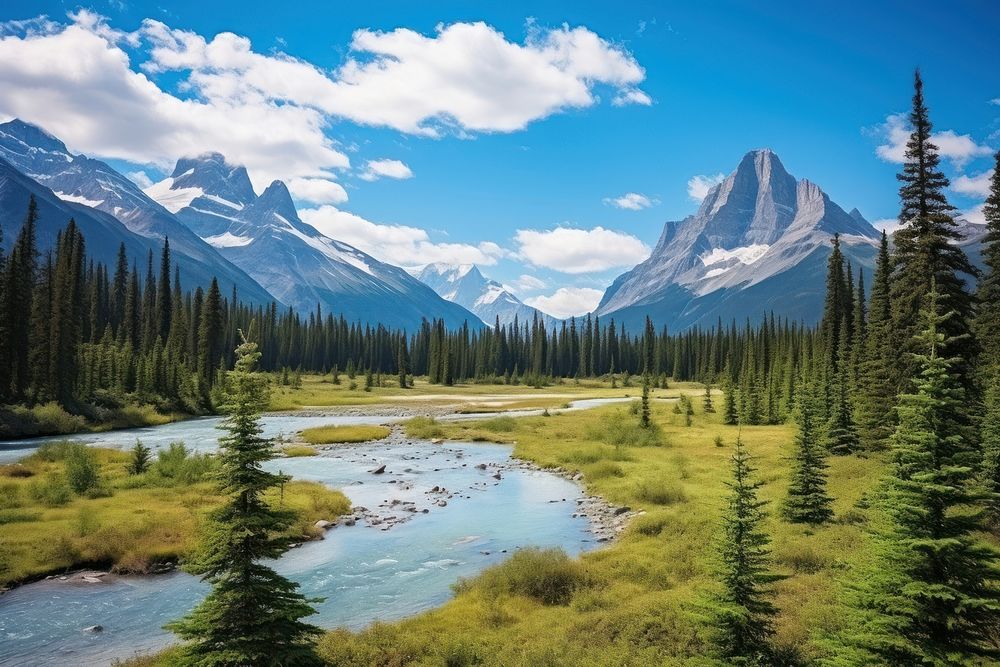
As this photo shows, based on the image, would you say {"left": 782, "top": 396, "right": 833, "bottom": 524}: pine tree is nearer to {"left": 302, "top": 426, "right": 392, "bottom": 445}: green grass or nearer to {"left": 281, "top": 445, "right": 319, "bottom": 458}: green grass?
{"left": 281, "top": 445, "right": 319, "bottom": 458}: green grass

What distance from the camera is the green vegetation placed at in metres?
58.6

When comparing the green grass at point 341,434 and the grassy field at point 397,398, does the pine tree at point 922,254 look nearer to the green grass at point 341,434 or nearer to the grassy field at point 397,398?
the green grass at point 341,434

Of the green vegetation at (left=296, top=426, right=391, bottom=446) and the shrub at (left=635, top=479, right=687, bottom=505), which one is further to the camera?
the green vegetation at (left=296, top=426, right=391, bottom=446)

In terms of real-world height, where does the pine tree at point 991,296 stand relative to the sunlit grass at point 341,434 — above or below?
above

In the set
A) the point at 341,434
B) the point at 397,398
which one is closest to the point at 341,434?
the point at 341,434

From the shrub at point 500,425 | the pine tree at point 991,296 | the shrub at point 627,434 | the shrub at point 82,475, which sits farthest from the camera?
the shrub at point 500,425

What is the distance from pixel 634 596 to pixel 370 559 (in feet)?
37.7

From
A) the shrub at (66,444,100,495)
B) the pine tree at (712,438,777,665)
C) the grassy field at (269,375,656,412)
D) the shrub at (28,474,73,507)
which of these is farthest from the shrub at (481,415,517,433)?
the pine tree at (712,438,777,665)

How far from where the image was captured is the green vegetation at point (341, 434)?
58597 millimetres

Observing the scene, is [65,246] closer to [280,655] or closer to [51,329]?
[51,329]

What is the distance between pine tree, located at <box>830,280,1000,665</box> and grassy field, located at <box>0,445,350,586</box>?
14217 millimetres

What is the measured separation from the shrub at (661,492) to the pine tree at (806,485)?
750 centimetres

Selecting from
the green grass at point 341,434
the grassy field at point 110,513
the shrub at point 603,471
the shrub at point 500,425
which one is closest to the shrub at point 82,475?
the grassy field at point 110,513

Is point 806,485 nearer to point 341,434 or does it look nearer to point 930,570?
point 930,570
